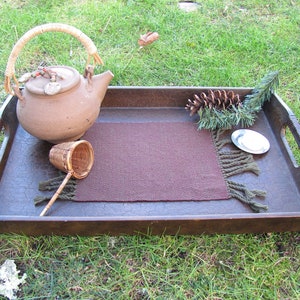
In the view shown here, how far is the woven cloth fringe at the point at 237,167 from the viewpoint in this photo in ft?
3.75

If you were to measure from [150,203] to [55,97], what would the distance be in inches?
17.5

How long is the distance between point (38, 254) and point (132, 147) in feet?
1.57

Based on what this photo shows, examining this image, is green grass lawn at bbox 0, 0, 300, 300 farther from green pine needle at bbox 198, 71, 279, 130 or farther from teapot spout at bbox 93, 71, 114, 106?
teapot spout at bbox 93, 71, 114, 106

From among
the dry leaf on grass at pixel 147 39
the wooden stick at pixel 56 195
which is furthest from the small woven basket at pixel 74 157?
the dry leaf on grass at pixel 147 39

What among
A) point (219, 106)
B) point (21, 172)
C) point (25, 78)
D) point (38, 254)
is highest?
point (25, 78)

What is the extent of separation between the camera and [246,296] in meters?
1.02

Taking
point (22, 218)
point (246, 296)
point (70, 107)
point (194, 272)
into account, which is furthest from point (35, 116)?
point (246, 296)

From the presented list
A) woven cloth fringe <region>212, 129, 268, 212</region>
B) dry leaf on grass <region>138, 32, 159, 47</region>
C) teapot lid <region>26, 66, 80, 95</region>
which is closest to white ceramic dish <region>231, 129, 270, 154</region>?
woven cloth fringe <region>212, 129, 268, 212</region>

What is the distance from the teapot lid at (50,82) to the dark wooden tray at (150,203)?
0.21 metres

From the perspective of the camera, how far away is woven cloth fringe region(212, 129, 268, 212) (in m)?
1.14

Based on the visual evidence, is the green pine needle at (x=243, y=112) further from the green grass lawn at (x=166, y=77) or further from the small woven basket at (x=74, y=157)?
the small woven basket at (x=74, y=157)

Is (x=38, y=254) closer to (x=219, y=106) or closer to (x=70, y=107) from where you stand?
(x=70, y=107)

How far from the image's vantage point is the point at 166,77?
6.03 ft

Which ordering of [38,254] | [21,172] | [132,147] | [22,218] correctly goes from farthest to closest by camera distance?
[132,147], [21,172], [38,254], [22,218]
